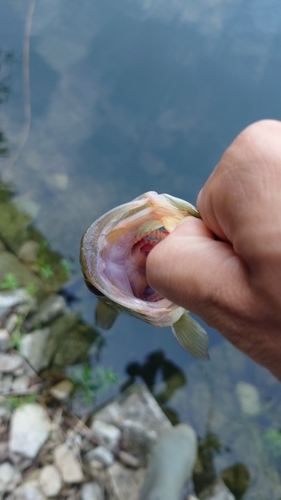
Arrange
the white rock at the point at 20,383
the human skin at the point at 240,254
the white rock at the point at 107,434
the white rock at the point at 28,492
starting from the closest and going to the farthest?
the human skin at the point at 240,254, the white rock at the point at 28,492, the white rock at the point at 107,434, the white rock at the point at 20,383

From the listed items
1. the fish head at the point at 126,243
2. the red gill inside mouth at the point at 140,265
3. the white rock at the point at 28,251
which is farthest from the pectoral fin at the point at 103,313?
the white rock at the point at 28,251

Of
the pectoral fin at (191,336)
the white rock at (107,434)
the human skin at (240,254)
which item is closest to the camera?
the human skin at (240,254)

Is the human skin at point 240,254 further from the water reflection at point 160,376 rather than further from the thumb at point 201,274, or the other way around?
the water reflection at point 160,376

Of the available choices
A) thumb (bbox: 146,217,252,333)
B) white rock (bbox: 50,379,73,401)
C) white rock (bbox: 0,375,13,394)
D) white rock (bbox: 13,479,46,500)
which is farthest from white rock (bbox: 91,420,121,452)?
thumb (bbox: 146,217,252,333)

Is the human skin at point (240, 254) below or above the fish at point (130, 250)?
above

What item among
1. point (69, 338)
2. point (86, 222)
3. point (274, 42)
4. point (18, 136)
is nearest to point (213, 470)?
point (69, 338)

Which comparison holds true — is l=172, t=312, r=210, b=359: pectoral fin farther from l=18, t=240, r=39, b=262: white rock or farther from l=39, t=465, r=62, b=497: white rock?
l=18, t=240, r=39, b=262: white rock

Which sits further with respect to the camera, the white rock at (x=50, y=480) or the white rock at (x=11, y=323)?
the white rock at (x=11, y=323)

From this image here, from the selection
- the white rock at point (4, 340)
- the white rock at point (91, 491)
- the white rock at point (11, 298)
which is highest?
the white rock at point (11, 298)
